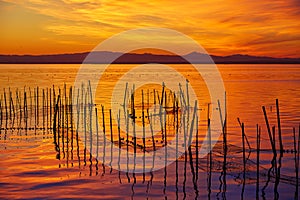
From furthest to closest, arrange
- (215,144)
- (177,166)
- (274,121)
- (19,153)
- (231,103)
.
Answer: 1. (231,103)
2. (274,121)
3. (215,144)
4. (19,153)
5. (177,166)

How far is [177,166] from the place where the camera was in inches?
549

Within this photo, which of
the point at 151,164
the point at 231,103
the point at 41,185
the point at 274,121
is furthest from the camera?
the point at 231,103

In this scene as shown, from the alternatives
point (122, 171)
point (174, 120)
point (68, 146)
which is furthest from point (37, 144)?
point (174, 120)

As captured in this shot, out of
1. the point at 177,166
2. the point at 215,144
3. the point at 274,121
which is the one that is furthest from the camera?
the point at 274,121

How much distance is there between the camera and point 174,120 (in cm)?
2475

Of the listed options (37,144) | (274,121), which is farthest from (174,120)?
(37,144)

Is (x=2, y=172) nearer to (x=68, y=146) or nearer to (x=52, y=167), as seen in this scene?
(x=52, y=167)

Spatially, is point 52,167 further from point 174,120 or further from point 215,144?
point 174,120

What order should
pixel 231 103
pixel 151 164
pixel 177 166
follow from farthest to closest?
pixel 231 103
pixel 151 164
pixel 177 166

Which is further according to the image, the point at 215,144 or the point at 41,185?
the point at 215,144

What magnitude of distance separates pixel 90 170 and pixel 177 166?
9.33 feet

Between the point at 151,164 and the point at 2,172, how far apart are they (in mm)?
4761

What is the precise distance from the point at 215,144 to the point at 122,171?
495 centimetres

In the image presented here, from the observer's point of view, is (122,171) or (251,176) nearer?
(251,176)
